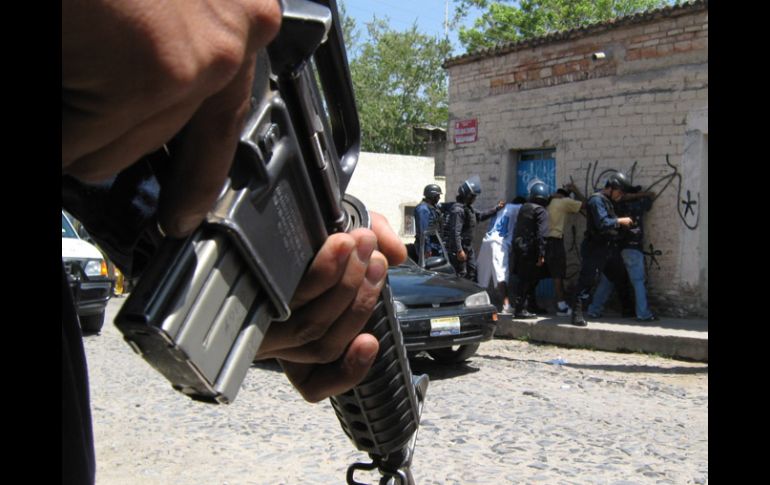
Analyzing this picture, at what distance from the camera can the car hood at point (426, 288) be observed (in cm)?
752

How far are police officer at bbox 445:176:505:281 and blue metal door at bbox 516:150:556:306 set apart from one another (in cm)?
73

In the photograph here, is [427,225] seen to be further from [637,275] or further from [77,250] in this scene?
[77,250]

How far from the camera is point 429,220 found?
1128cm

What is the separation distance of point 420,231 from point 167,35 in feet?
34.6

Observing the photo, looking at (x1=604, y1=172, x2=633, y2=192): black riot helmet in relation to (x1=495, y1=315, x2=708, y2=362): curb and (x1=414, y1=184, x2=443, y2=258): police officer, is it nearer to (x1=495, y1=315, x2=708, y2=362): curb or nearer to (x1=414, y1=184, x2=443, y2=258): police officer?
(x1=495, y1=315, x2=708, y2=362): curb

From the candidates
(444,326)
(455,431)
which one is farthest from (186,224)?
(444,326)

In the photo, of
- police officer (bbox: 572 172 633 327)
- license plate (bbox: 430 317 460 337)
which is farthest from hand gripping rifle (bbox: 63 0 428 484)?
police officer (bbox: 572 172 633 327)

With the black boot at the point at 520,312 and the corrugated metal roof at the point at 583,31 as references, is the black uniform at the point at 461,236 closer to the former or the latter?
the black boot at the point at 520,312

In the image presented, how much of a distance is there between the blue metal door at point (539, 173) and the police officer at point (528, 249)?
51.5 inches

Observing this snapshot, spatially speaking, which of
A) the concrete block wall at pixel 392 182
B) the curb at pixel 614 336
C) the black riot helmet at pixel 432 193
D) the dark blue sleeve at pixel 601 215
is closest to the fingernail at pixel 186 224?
the curb at pixel 614 336

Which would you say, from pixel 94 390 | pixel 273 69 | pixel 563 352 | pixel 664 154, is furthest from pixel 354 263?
pixel 664 154

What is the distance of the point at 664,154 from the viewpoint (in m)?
10.4

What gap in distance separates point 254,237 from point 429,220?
10.2 meters

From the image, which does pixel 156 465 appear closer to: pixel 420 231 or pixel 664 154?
pixel 420 231
